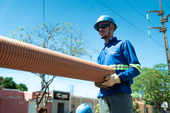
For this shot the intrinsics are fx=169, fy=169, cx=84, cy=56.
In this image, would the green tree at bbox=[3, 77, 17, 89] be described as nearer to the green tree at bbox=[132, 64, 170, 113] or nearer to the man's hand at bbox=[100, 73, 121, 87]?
the green tree at bbox=[132, 64, 170, 113]

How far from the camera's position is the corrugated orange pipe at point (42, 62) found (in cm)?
149

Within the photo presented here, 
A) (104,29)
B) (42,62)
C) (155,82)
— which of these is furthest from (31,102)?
(42,62)

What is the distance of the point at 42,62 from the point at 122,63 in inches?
43.3

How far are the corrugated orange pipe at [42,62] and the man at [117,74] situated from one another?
0.20m

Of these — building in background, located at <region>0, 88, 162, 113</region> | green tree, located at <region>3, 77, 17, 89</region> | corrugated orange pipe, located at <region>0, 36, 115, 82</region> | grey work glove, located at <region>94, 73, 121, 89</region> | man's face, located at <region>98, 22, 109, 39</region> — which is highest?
green tree, located at <region>3, 77, 17, 89</region>

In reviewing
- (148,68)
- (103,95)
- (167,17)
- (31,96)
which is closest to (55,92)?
(31,96)

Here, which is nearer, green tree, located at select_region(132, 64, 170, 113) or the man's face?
the man's face

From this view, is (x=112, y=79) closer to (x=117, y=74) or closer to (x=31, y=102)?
(x=117, y=74)

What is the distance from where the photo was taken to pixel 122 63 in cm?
226

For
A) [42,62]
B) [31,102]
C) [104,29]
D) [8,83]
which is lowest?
[31,102]

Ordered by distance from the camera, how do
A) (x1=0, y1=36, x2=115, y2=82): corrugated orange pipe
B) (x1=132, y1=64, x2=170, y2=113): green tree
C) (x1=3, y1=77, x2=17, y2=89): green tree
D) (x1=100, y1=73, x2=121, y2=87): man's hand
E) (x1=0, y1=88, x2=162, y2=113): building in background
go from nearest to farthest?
1. (x1=0, y1=36, x2=115, y2=82): corrugated orange pipe
2. (x1=100, y1=73, x2=121, y2=87): man's hand
3. (x1=132, y1=64, x2=170, y2=113): green tree
4. (x1=0, y1=88, x2=162, y2=113): building in background
5. (x1=3, y1=77, x2=17, y2=89): green tree

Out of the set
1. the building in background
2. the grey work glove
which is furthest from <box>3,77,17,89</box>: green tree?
the grey work glove

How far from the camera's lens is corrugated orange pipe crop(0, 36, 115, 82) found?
58.6 inches

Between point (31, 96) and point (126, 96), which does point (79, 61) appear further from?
point (31, 96)
